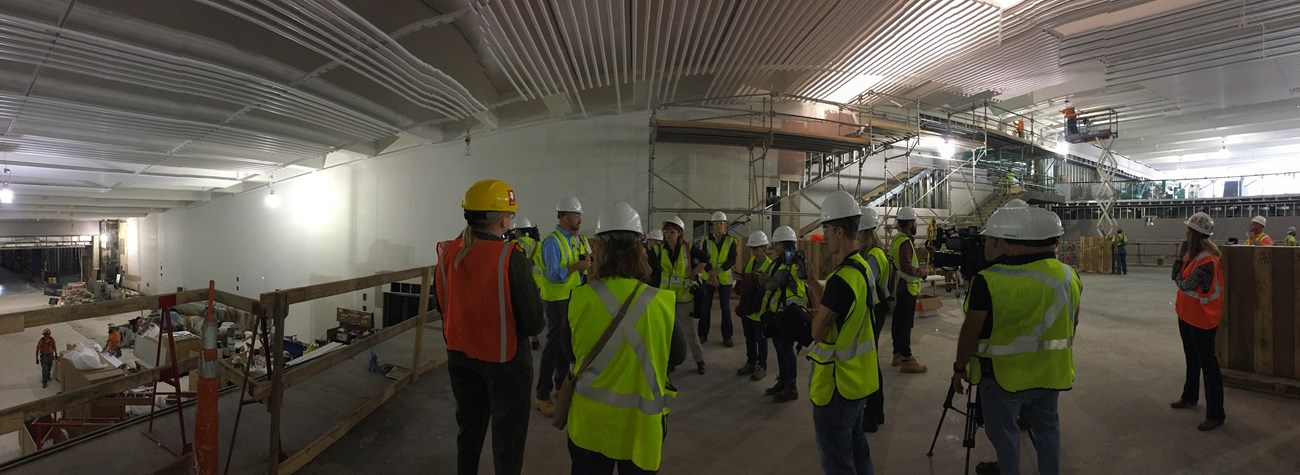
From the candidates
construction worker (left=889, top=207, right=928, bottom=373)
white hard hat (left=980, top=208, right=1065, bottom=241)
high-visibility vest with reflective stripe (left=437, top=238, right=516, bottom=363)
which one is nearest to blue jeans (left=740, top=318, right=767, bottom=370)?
construction worker (left=889, top=207, right=928, bottom=373)

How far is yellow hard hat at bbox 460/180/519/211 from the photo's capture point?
2.22m

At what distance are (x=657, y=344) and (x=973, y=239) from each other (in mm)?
2617

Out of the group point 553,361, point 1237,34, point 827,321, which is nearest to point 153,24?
point 553,361

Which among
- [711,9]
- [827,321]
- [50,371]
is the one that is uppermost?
[711,9]

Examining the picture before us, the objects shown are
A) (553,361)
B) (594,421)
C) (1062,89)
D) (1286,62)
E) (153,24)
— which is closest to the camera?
(594,421)

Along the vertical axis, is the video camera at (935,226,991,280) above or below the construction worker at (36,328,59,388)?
above

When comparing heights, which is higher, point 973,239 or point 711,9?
point 711,9

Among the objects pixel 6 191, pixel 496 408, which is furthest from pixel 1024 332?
pixel 6 191

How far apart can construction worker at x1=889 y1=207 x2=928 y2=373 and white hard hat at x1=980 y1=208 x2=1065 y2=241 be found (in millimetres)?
2562

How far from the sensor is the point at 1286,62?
350 inches

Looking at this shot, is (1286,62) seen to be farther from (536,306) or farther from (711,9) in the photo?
(536,306)

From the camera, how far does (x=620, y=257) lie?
69.7 inches

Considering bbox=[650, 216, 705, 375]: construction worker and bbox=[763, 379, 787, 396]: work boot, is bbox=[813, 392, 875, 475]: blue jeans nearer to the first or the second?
bbox=[763, 379, 787, 396]: work boot

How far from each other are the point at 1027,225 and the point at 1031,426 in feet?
3.43
